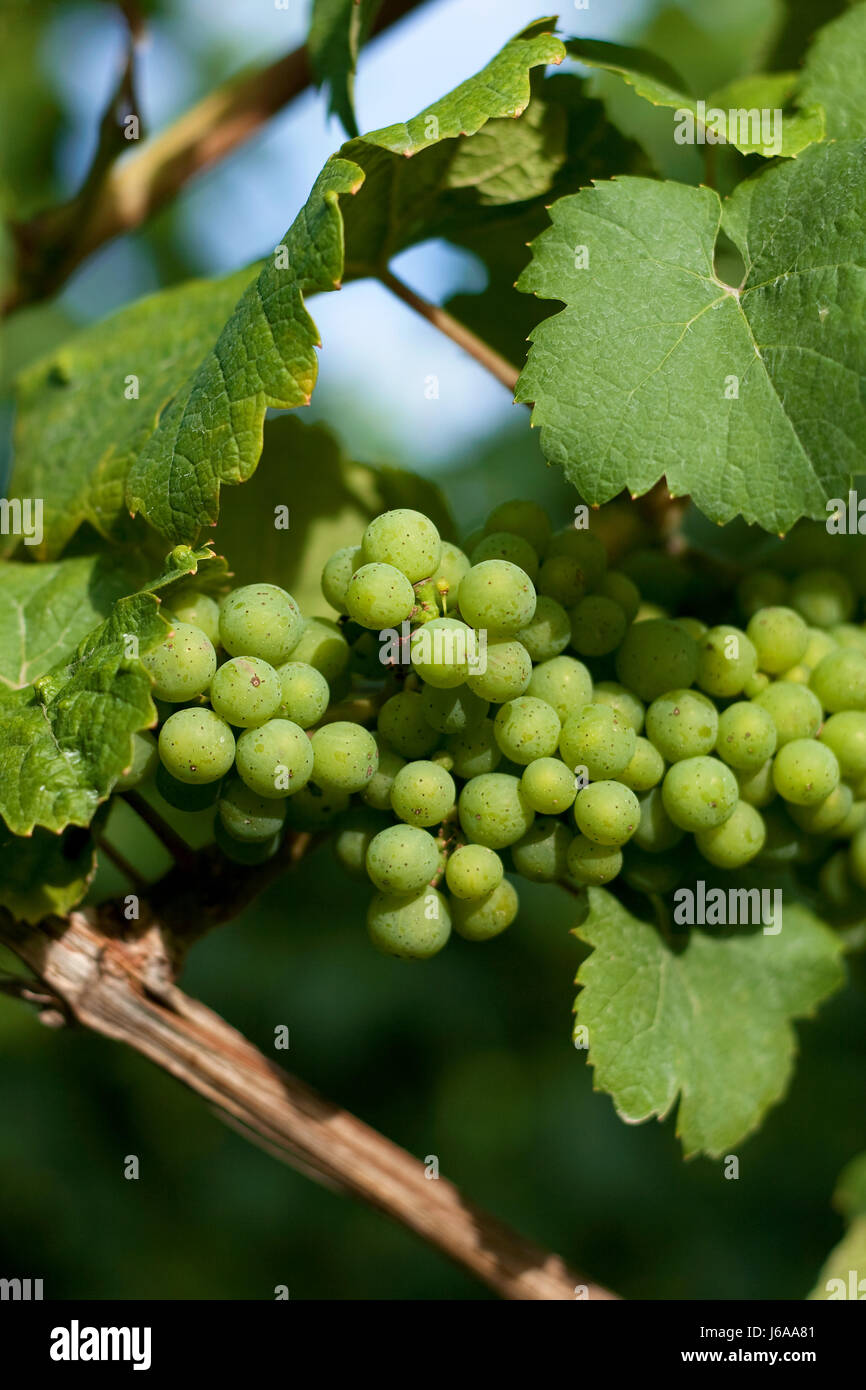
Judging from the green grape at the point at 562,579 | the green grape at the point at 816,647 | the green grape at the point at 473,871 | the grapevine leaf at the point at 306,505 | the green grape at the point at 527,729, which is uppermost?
the grapevine leaf at the point at 306,505

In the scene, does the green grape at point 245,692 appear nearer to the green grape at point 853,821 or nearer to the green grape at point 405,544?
the green grape at point 405,544

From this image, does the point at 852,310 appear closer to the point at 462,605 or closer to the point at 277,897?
the point at 462,605

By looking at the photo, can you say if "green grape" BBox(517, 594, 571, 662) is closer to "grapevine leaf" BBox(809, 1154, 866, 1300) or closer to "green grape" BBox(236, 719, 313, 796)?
"green grape" BBox(236, 719, 313, 796)

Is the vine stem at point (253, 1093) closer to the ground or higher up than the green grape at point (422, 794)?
closer to the ground

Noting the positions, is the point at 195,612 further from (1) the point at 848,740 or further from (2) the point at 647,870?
(1) the point at 848,740

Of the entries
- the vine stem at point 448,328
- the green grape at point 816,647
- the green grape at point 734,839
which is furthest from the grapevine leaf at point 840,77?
the green grape at point 734,839
